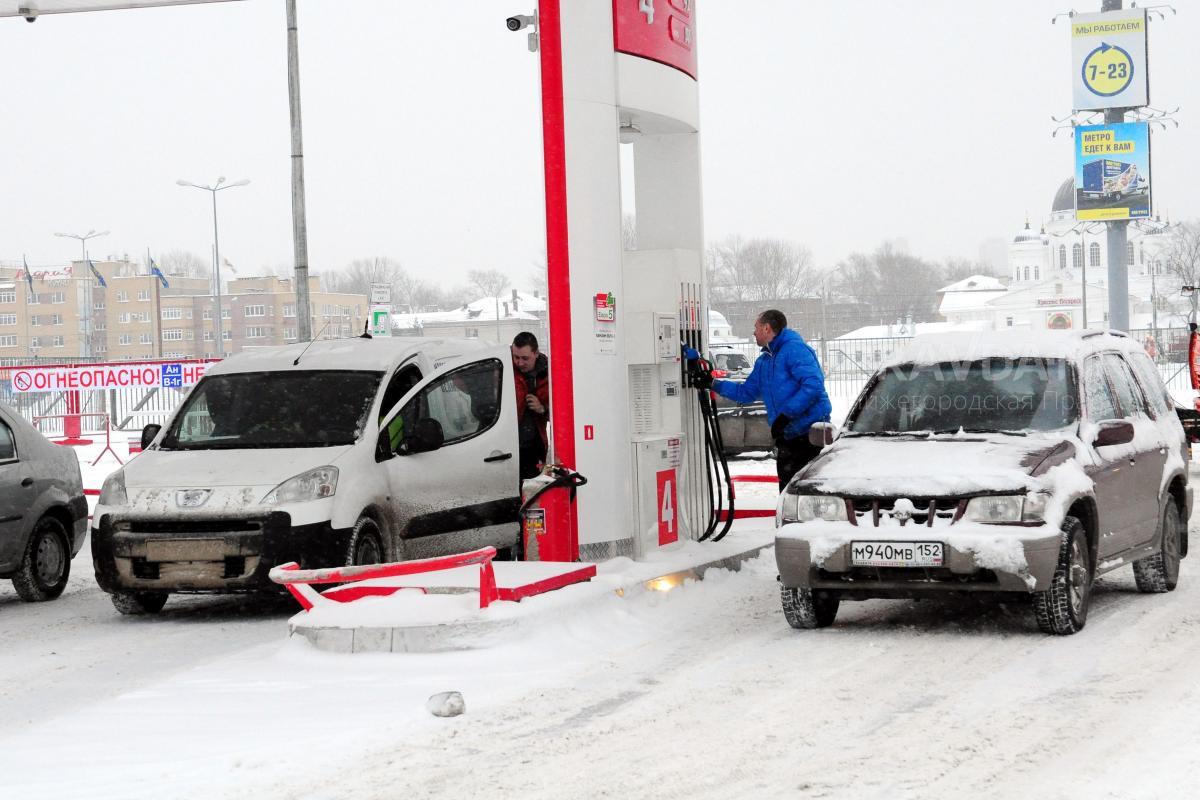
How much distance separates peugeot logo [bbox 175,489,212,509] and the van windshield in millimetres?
795

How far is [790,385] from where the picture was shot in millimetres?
10703

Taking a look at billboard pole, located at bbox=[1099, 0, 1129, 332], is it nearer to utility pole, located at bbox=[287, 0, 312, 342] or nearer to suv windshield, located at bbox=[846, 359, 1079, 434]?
utility pole, located at bbox=[287, 0, 312, 342]

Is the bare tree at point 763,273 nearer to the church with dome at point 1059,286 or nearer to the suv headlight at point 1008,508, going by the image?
the church with dome at point 1059,286

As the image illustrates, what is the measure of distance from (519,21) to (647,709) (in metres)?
5.38

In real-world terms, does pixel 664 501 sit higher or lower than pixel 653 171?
lower

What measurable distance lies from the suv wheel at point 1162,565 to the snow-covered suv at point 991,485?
0.01 metres

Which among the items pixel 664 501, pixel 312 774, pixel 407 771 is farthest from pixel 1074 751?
pixel 664 501

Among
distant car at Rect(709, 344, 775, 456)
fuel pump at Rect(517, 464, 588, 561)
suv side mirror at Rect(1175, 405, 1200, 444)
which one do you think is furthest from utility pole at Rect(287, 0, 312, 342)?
fuel pump at Rect(517, 464, 588, 561)

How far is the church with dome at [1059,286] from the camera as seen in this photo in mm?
123194

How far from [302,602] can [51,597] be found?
3.83 m

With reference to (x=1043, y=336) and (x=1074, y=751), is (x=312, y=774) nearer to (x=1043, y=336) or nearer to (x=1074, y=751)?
(x=1074, y=751)

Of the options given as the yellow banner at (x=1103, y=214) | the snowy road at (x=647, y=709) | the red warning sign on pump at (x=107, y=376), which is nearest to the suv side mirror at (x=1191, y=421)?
the snowy road at (x=647, y=709)

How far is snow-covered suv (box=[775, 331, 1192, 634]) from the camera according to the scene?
310 inches

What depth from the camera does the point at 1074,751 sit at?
564 cm
